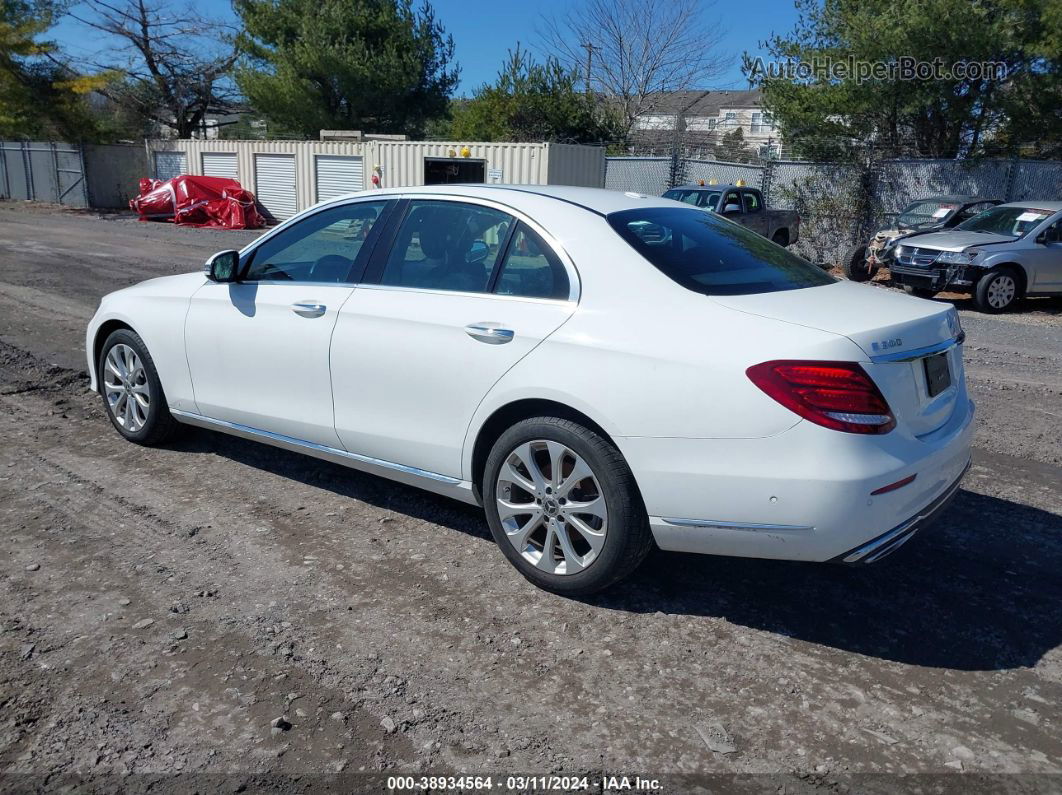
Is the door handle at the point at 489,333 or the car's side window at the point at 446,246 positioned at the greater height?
the car's side window at the point at 446,246

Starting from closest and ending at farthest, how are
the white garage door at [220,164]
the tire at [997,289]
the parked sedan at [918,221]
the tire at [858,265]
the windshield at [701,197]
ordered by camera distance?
1. the tire at [997,289]
2. the parked sedan at [918,221]
3. the tire at [858,265]
4. the windshield at [701,197]
5. the white garage door at [220,164]

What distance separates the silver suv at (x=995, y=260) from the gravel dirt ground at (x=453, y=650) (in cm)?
900

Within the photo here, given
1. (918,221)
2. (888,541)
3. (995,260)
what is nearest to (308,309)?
(888,541)

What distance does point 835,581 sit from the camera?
391 cm

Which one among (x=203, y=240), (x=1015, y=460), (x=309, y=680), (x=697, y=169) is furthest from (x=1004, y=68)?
(x=309, y=680)

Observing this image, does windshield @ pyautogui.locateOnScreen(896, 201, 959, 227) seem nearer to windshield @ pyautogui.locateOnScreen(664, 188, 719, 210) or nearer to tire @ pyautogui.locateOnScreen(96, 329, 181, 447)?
windshield @ pyautogui.locateOnScreen(664, 188, 719, 210)

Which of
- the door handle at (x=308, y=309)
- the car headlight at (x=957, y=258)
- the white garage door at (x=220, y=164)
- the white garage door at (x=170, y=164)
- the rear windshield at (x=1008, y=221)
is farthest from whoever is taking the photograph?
the white garage door at (x=170, y=164)

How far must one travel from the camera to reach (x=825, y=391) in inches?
121

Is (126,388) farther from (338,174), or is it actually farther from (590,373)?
(338,174)

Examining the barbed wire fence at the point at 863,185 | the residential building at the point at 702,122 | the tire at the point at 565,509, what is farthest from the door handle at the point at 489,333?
the residential building at the point at 702,122

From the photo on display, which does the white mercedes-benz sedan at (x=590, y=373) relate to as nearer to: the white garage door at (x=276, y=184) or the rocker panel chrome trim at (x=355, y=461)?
the rocker panel chrome trim at (x=355, y=461)

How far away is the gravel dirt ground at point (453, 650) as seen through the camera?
270cm

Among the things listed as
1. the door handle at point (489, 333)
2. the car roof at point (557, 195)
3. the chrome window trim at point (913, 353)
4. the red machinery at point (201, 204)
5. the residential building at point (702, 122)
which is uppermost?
the residential building at point (702, 122)

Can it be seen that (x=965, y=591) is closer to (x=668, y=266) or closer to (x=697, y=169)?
(x=668, y=266)
